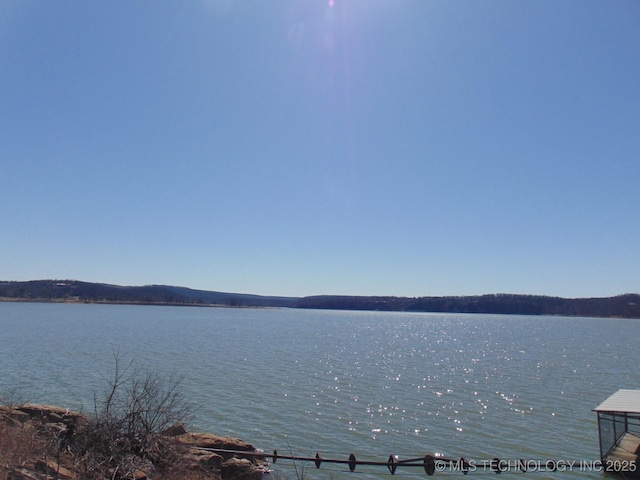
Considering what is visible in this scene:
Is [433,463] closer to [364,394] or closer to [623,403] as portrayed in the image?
[623,403]

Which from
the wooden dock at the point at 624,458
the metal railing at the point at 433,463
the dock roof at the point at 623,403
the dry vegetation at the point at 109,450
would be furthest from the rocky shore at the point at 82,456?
the wooden dock at the point at 624,458

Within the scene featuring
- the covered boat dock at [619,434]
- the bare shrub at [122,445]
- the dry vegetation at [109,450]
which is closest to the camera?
the dry vegetation at [109,450]

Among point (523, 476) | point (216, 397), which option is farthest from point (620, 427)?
point (216, 397)

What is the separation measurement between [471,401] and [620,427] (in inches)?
429

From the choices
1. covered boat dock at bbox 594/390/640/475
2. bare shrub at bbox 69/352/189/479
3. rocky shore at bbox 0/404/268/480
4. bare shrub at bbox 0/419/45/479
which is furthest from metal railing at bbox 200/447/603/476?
bare shrub at bbox 0/419/45/479

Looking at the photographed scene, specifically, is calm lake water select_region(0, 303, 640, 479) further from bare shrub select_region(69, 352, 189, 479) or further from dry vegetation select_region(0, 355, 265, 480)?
bare shrub select_region(69, 352, 189, 479)

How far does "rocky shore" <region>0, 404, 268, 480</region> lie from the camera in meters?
9.67

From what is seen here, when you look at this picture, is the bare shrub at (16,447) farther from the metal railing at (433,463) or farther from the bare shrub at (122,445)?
the metal railing at (433,463)

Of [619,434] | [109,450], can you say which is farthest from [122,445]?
[619,434]

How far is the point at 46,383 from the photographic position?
27.2 metres

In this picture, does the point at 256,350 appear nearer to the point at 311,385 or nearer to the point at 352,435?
the point at 311,385

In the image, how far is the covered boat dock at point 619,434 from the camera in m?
14.4

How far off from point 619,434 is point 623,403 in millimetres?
2272

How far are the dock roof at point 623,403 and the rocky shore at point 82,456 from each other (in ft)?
37.1
